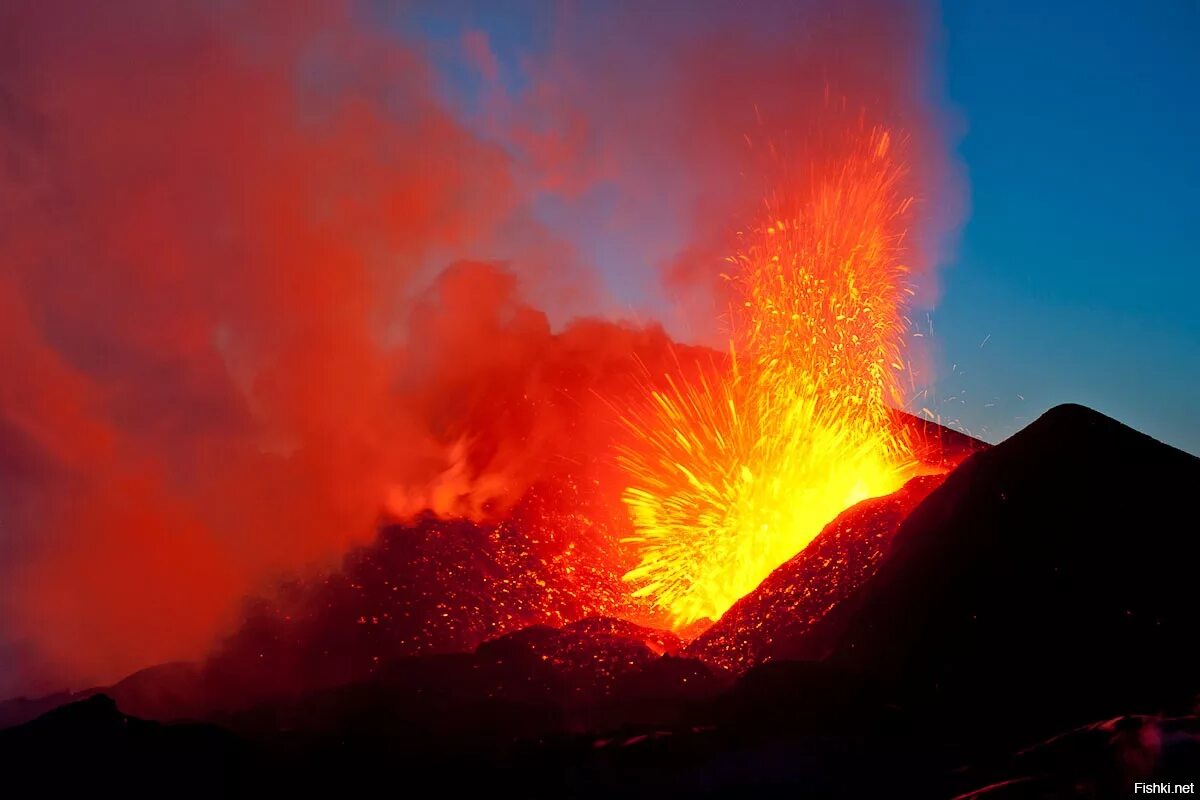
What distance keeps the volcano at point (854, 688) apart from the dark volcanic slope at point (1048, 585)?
1.8 inches

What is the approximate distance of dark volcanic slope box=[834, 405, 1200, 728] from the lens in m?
15.4

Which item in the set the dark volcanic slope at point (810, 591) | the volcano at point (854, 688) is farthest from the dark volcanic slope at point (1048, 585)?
the dark volcanic slope at point (810, 591)

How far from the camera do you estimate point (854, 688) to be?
15000 millimetres

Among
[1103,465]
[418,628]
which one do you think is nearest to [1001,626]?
[1103,465]

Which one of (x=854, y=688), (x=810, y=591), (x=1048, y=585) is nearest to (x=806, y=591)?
(x=810, y=591)

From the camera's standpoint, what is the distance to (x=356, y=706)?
696 inches

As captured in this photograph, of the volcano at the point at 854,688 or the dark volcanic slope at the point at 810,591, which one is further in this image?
the dark volcanic slope at the point at 810,591

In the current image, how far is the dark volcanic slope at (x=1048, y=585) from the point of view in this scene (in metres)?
15.4

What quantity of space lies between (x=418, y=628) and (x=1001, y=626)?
52.7 ft

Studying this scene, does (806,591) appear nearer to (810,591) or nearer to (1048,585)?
(810,591)

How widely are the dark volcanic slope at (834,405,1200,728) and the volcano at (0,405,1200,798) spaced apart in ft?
0.15

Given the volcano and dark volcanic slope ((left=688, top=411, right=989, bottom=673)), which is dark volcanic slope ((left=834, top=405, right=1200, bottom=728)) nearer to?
the volcano

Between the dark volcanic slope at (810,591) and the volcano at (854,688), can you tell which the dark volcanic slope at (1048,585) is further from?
the dark volcanic slope at (810,591)

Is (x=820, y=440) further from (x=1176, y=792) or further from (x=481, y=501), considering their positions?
(x=1176, y=792)
